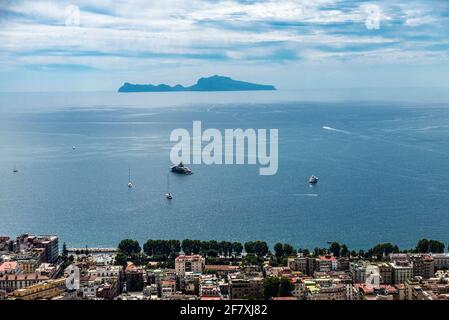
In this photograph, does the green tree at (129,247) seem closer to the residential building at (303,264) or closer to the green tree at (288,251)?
the green tree at (288,251)

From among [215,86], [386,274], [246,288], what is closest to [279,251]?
[386,274]

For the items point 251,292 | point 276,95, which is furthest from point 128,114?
point 251,292

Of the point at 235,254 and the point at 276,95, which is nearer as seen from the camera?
the point at 235,254

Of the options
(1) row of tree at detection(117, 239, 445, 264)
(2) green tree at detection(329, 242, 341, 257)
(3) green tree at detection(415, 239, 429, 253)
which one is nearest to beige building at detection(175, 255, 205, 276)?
(1) row of tree at detection(117, 239, 445, 264)

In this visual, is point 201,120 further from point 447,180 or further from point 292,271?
point 292,271

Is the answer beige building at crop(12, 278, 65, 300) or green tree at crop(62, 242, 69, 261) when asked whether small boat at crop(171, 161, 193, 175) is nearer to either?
green tree at crop(62, 242, 69, 261)

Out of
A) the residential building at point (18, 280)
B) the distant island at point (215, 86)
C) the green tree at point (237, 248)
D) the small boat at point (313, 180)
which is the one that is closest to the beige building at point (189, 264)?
the green tree at point (237, 248)
